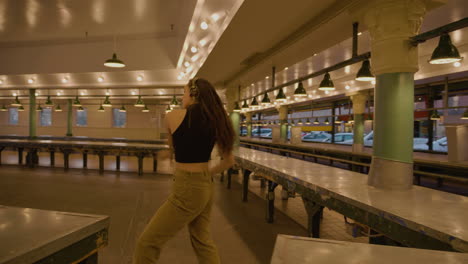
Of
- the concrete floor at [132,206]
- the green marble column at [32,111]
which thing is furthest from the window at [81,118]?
the concrete floor at [132,206]

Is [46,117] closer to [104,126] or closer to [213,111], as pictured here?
[104,126]

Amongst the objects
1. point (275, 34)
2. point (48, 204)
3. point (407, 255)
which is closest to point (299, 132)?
point (275, 34)

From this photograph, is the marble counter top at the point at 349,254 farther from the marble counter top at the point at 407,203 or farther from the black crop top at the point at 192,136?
the black crop top at the point at 192,136

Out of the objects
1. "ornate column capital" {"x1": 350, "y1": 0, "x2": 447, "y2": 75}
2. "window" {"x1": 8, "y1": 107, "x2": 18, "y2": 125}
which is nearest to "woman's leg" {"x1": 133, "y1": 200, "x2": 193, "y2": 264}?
"ornate column capital" {"x1": 350, "y1": 0, "x2": 447, "y2": 75}

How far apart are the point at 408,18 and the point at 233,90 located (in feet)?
25.2

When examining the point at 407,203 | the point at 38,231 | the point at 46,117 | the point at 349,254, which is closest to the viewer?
the point at 349,254

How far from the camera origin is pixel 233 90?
1027cm

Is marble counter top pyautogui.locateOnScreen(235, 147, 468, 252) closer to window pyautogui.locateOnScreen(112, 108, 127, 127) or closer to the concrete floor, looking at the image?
the concrete floor

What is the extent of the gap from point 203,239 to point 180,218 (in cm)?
25

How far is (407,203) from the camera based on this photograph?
2.21 m

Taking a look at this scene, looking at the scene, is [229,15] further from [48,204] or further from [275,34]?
[48,204]

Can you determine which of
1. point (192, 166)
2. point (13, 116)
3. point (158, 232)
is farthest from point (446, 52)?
point (13, 116)

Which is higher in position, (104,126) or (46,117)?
(46,117)

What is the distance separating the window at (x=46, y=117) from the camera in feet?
68.1
